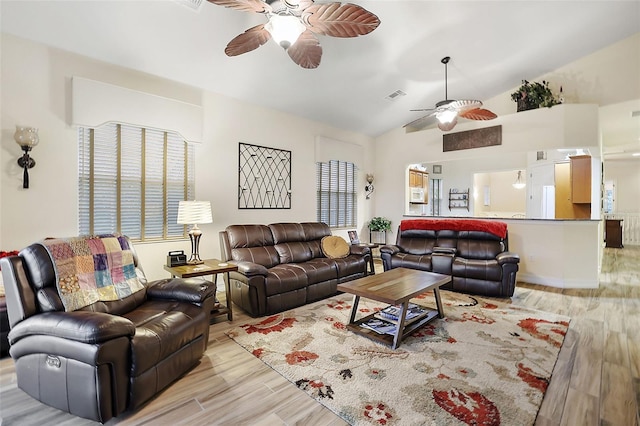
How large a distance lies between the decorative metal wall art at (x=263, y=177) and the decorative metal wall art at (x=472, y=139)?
320cm

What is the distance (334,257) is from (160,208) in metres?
2.53

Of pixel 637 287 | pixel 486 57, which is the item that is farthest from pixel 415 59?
pixel 637 287

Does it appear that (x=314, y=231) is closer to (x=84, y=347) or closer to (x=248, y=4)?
(x=248, y=4)

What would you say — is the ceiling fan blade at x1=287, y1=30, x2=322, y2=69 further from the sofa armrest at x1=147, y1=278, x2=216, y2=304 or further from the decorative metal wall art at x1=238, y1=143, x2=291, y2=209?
the decorative metal wall art at x1=238, y1=143, x2=291, y2=209

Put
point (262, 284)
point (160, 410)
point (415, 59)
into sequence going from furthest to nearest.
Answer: point (415, 59) → point (262, 284) → point (160, 410)

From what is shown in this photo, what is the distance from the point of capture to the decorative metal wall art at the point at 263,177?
4805 millimetres

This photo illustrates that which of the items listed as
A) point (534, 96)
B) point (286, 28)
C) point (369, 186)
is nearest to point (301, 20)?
point (286, 28)

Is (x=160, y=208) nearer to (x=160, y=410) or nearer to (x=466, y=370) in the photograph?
(x=160, y=410)

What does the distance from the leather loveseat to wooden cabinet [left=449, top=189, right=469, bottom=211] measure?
3451 millimetres

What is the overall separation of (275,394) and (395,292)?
4.42 feet

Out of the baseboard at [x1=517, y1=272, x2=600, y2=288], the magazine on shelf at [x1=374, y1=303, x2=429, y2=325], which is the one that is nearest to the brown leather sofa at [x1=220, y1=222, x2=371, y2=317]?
the magazine on shelf at [x1=374, y1=303, x2=429, y2=325]

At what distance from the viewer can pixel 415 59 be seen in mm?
4441

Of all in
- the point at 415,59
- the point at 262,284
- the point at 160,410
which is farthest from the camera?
the point at 415,59

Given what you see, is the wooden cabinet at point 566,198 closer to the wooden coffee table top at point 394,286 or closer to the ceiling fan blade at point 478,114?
the ceiling fan blade at point 478,114
